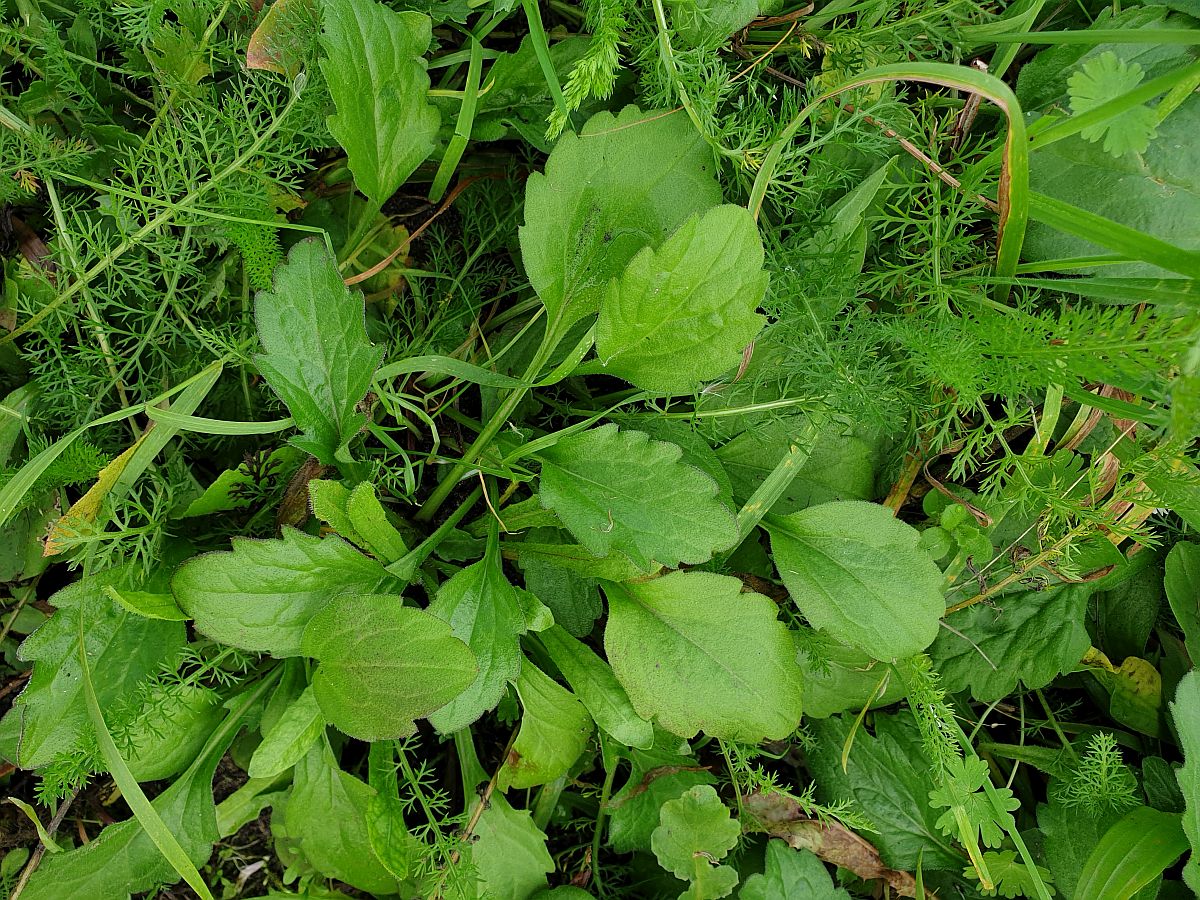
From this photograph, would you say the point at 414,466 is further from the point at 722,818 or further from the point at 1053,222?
the point at 1053,222

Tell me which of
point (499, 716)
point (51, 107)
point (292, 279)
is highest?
point (51, 107)

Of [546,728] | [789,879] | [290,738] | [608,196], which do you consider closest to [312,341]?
[608,196]

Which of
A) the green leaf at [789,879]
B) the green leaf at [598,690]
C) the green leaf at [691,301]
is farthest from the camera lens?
the green leaf at [789,879]

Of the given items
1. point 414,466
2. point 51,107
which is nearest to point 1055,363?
point 414,466

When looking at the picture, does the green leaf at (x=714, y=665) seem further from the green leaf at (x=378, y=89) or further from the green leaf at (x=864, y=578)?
the green leaf at (x=378, y=89)

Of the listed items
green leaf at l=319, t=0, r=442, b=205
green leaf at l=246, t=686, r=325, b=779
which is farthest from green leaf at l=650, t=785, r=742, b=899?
green leaf at l=319, t=0, r=442, b=205

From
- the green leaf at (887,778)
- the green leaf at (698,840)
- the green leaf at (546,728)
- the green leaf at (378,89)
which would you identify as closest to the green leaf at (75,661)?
the green leaf at (546,728)
